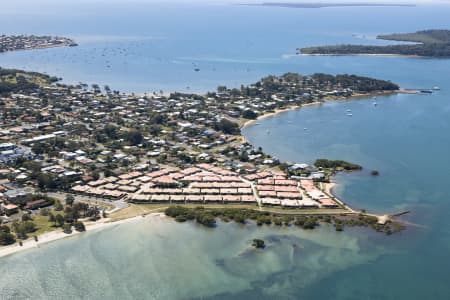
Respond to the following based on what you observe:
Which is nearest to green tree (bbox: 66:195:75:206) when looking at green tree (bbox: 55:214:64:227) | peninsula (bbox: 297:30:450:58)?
green tree (bbox: 55:214:64:227)

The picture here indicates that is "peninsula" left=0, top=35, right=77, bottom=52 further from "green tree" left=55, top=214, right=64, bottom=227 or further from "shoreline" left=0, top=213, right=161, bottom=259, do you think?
"shoreline" left=0, top=213, right=161, bottom=259

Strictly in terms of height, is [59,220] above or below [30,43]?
below

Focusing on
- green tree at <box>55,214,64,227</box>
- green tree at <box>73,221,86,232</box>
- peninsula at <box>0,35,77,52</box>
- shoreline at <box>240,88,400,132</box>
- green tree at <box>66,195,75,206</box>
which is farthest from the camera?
peninsula at <box>0,35,77,52</box>

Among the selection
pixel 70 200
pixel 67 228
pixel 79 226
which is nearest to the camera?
pixel 67 228

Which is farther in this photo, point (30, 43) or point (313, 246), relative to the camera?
point (30, 43)

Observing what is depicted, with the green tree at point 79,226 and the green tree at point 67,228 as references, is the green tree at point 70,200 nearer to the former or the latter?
the green tree at point 67,228

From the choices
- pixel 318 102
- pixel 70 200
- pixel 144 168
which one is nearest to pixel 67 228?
pixel 70 200

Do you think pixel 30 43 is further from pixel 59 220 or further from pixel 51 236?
pixel 51 236
